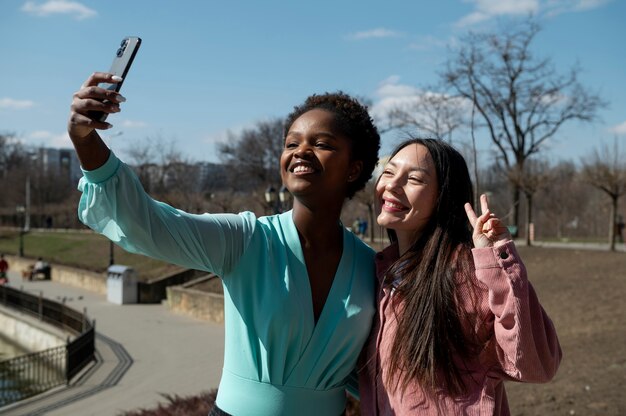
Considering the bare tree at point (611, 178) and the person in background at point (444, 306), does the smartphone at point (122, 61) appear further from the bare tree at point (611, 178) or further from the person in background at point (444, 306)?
the bare tree at point (611, 178)

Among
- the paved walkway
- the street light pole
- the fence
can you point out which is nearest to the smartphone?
the paved walkway

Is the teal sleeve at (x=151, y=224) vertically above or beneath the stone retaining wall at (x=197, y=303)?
above

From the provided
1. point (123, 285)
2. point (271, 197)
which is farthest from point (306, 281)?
point (123, 285)

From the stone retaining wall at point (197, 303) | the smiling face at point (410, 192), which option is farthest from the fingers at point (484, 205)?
the stone retaining wall at point (197, 303)

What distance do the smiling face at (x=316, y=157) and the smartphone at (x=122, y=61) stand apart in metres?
0.78

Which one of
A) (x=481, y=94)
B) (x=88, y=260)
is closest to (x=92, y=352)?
(x=481, y=94)

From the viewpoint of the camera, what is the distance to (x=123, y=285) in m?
22.6

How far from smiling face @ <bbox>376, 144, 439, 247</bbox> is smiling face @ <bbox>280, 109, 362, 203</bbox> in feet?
0.65

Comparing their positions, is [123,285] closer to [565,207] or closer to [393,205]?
[393,205]

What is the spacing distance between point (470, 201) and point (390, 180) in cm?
33

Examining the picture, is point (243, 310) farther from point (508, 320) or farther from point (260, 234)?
point (508, 320)

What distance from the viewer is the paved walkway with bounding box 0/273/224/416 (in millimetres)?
9992

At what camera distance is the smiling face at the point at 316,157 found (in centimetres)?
246

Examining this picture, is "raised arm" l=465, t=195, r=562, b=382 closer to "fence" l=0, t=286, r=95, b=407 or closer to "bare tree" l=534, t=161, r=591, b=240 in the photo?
"fence" l=0, t=286, r=95, b=407
